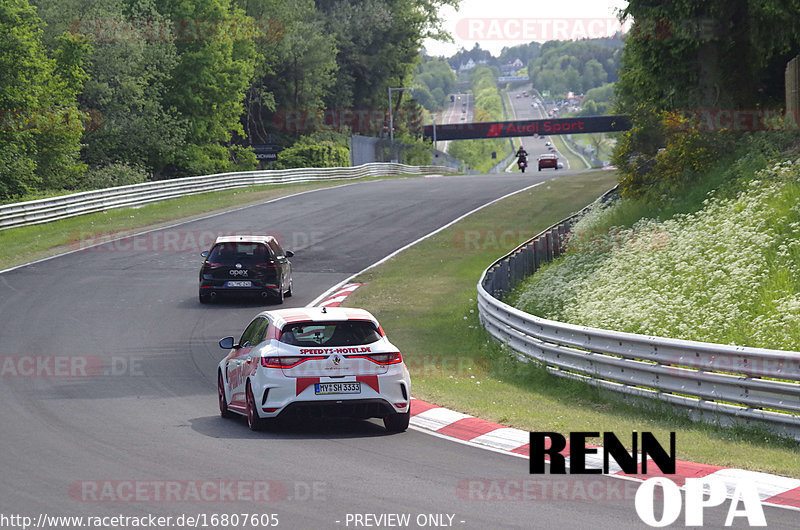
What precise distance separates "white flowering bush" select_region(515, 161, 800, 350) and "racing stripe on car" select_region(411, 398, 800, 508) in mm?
4151

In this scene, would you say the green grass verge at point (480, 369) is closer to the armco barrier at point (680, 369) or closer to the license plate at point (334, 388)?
the armco barrier at point (680, 369)

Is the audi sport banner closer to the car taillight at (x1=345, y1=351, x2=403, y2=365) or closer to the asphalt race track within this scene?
the asphalt race track

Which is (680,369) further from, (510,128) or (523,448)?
(510,128)

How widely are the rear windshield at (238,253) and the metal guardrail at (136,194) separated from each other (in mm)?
14275

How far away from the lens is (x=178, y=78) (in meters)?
65.6

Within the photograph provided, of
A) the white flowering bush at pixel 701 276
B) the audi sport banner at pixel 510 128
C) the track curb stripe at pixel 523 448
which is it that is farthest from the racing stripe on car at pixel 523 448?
the audi sport banner at pixel 510 128

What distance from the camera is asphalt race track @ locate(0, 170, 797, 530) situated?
7.71 m

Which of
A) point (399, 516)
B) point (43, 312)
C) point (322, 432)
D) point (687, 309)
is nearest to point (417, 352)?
point (687, 309)

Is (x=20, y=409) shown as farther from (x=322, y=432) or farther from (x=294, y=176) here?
(x=294, y=176)

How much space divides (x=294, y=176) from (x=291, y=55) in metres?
26.3

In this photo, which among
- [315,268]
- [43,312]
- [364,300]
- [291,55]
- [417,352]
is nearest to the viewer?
[417,352]

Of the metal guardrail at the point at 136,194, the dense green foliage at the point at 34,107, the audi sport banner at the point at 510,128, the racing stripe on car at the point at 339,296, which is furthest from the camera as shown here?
the audi sport banner at the point at 510,128

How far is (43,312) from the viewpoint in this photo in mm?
21078

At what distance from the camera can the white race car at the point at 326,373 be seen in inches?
430
